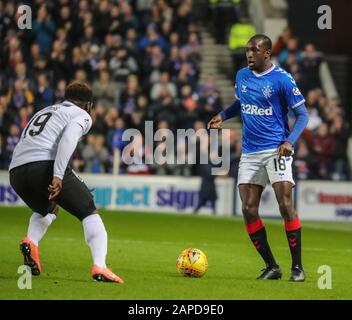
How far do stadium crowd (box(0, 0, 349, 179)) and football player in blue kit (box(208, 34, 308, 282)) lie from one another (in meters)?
12.6

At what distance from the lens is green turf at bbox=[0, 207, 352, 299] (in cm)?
1079

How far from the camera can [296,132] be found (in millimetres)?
11898

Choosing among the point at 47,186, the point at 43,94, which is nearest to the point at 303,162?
the point at 43,94

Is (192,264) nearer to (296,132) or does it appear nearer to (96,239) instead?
(96,239)

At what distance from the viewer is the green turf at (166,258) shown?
35.4 feet

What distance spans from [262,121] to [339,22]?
2132 cm

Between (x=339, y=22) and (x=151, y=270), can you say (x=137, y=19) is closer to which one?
(x=339, y=22)

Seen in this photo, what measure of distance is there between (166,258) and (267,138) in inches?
123

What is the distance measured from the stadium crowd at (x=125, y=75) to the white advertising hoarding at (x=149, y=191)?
0.95 feet

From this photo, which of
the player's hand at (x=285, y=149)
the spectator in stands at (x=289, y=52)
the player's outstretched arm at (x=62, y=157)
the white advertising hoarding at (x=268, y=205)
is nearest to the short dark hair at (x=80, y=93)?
the player's outstretched arm at (x=62, y=157)
